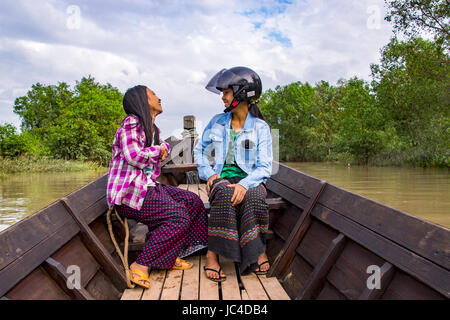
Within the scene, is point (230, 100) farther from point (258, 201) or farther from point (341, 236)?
point (341, 236)

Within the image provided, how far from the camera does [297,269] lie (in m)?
2.27

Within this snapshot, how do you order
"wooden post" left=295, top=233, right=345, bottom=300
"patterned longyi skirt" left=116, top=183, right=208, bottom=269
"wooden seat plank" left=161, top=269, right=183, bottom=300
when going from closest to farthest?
"wooden post" left=295, top=233, right=345, bottom=300, "wooden seat plank" left=161, top=269, right=183, bottom=300, "patterned longyi skirt" left=116, top=183, right=208, bottom=269

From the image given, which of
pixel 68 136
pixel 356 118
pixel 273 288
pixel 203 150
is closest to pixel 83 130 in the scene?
pixel 68 136

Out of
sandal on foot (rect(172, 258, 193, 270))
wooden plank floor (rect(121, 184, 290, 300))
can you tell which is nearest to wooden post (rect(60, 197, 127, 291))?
wooden plank floor (rect(121, 184, 290, 300))

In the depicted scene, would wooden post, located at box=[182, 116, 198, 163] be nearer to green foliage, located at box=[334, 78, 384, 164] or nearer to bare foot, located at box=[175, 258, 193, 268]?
bare foot, located at box=[175, 258, 193, 268]

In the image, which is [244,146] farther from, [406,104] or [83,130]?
[83,130]

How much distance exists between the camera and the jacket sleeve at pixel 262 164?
2428mm

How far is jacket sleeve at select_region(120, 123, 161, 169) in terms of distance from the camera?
2.22 metres

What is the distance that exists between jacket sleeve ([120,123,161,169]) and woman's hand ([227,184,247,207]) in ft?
1.89

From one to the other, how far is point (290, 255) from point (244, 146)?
33.2 inches

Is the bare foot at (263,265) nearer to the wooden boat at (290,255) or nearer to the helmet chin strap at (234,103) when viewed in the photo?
the wooden boat at (290,255)

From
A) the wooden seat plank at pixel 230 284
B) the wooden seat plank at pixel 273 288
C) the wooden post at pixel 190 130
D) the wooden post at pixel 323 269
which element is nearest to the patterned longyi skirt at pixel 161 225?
the wooden seat plank at pixel 230 284

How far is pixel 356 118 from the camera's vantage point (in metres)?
25.7
